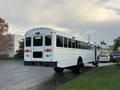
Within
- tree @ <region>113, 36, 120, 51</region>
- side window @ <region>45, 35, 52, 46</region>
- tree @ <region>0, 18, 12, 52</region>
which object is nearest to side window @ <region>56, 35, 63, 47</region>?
side window @ <region>45, 35, 52, 46</region>

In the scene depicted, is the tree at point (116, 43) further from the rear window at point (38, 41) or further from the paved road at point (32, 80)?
the rear window at point (38, 41)

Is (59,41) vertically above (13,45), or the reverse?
(13,45)

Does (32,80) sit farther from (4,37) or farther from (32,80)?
(4,37)

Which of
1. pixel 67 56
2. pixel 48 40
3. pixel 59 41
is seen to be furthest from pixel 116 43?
pixel 48 40

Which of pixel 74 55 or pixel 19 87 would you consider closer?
pixel 19 87

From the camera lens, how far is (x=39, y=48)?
19.3 meters

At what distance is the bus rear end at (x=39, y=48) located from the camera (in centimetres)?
1866

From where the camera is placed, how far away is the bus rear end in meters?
18.7

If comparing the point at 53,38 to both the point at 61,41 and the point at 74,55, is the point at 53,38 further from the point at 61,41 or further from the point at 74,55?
the point at 74,55

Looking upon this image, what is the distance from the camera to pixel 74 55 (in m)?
22.7

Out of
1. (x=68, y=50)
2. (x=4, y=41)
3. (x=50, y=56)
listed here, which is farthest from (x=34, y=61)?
(x=4, y=41)

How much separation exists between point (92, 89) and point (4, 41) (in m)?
56.9

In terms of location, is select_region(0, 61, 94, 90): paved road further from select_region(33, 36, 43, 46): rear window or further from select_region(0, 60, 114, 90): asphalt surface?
select_region(33, 36, 43, 46): rear window

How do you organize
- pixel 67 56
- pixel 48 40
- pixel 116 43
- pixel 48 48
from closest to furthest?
pixel 48 48 → pixel 48 40 → pixel 67 56 → pixel 116 43
